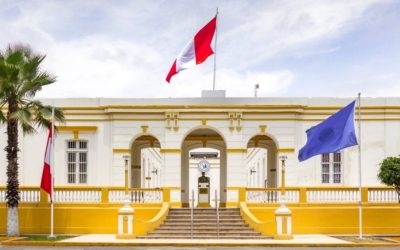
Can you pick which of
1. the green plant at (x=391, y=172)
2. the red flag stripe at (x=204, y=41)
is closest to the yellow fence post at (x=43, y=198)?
the red flag stripe at (x=204, y=41)

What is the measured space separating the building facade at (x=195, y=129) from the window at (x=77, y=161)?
A: 46mm

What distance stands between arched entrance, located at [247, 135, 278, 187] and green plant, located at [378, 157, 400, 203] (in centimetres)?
654

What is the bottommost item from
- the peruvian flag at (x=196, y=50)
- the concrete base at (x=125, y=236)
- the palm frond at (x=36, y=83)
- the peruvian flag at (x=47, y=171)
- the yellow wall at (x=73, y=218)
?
the concrete base at (x=125, y=236)

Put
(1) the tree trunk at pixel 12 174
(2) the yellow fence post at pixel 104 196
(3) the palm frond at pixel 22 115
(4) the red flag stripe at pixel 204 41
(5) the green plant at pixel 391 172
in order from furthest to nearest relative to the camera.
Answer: (4) the red flag stripe at pixel 204 41
(2) the yellow fence post at pixel 104 196
(5) the green plant at pixel 391 172
(1) the tree trunk at pixel 12 174
(3) the palm frond at pixel 22 115

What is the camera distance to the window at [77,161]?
28656 mm

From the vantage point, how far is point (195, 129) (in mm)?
28500

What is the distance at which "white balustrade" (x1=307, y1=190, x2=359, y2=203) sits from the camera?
86.2 ft

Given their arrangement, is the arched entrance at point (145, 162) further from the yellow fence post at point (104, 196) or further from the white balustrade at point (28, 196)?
the white balustrade at point (28, 196)

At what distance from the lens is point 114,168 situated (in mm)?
28062

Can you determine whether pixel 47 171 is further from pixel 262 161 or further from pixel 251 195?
pixel 262 161

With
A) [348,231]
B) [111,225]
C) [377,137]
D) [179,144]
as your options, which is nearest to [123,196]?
[111,225]

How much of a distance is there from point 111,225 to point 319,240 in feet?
28.6

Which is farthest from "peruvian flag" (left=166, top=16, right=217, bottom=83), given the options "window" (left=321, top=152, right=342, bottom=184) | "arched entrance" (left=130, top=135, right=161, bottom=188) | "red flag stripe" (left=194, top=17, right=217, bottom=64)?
"window" (left=321, top=152, right=342, bottom=184)

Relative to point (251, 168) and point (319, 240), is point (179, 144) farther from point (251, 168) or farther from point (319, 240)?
point (251, 168)
